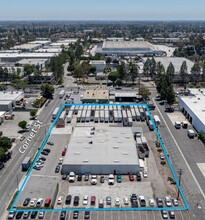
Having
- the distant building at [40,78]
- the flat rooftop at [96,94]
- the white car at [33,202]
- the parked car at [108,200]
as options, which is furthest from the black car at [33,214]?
the distant building at [40,78]

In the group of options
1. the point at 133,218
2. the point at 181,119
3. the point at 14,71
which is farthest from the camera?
the point at 14,71

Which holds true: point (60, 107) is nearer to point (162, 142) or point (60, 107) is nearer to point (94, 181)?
point (162, 142)

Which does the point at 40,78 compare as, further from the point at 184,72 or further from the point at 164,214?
the point at 164,214

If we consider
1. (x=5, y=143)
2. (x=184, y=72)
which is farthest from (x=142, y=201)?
(x=184, y=72)

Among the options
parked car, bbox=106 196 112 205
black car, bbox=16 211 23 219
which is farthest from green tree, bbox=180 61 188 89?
black car, bbox=16 211 23 219

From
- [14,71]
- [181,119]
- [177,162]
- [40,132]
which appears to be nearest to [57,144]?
Answer: [40,132]

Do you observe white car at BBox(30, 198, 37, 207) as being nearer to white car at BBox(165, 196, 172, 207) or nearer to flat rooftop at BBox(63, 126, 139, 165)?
flat rooftop at BBox(63, 126, 139, 165)
